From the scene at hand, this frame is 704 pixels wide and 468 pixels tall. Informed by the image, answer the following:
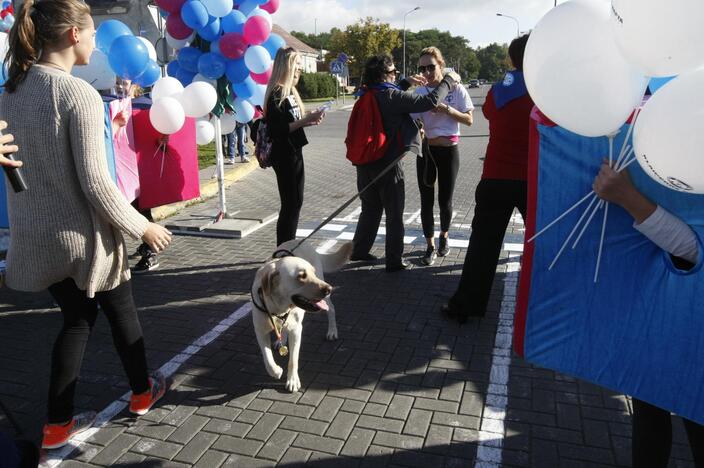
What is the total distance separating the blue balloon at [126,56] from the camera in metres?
5.07

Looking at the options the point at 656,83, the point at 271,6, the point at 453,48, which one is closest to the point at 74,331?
the point at 656,83

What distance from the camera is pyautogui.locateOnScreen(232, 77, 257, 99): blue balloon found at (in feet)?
21.6

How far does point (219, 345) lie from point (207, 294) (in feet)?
3.67

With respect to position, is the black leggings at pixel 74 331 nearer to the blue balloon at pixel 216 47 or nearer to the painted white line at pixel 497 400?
the painted white line at pixel 497 400

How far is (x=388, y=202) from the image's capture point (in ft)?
17.9

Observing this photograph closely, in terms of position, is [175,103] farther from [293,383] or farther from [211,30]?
[293,383]

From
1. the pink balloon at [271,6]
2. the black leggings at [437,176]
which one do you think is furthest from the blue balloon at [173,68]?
the black leggings at [437,176]

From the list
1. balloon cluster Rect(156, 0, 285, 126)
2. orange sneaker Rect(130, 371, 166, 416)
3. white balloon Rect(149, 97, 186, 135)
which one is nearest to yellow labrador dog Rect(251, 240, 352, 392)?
orange sneaker Rect(130, 371, 166, 416)

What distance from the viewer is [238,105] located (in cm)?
680

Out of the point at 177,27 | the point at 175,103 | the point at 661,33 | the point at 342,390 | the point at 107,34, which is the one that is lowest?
the point at 342,390

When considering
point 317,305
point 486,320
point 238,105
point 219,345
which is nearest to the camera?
point 317,305

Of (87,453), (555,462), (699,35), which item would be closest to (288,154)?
(87,453)

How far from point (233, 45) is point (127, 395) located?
13.4ft

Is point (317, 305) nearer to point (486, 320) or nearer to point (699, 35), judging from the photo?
point (486, 320)
